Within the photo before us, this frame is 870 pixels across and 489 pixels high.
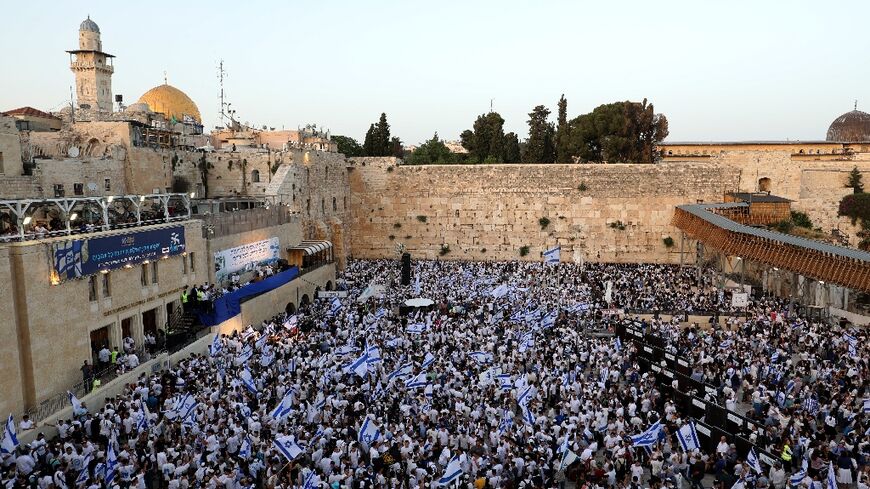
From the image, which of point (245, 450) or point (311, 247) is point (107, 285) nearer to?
point (245, 450)

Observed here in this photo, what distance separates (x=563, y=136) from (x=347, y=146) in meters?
24.2

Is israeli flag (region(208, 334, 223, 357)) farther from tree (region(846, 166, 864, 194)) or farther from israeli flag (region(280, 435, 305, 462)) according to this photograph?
tree (region(846, 166, 864, 194))

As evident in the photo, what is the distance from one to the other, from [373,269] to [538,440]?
2226 cm

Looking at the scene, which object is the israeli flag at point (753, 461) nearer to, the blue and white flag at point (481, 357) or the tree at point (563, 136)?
the blue and white flag at point (481, 357)

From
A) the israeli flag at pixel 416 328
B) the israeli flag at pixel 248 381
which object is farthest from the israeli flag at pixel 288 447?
the israeli flag at pixel 416 328

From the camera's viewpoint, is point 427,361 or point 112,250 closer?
point 427,361

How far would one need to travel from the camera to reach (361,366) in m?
14.1

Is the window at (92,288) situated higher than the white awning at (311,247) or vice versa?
the window at (92,288)

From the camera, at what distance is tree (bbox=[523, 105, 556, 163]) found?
4275 centimetres

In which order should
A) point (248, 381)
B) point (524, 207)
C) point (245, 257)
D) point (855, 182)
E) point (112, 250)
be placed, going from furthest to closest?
point (524, 207) → point (855, 182) → point (245, 257) → point (112, 250) → point (248, 381)

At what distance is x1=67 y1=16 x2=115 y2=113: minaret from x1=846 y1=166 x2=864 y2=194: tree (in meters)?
45.3

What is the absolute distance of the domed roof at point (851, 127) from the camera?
4678cm

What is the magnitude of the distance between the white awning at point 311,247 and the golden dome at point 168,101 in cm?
2284

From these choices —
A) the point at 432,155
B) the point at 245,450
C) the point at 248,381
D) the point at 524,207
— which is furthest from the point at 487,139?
the point at 245,450
